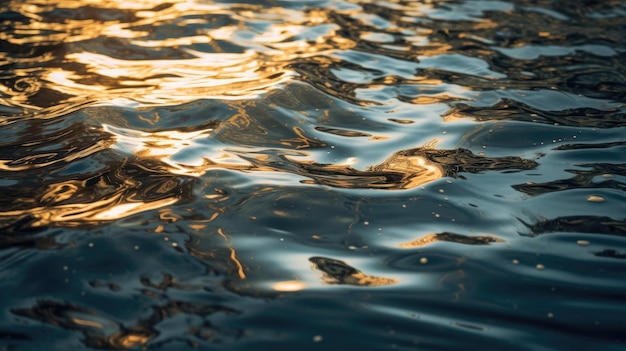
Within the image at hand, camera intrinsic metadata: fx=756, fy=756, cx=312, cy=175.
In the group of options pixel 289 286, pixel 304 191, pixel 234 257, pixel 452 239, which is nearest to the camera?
pixel 289 286

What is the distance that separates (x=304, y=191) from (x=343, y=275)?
1.71ft

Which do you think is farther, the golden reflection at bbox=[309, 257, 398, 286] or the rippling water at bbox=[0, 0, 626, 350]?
the golden reflection at bbox=[309, 257, 398, 286]

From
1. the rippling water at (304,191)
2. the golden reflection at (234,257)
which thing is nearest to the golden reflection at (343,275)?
the rippling water at (304,191)

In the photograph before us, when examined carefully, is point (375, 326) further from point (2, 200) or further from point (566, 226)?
point (2, 200)

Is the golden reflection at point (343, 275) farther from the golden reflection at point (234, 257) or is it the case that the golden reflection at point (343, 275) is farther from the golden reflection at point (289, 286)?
the golden reflection at point (234, 257)

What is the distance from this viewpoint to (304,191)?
8.19ft

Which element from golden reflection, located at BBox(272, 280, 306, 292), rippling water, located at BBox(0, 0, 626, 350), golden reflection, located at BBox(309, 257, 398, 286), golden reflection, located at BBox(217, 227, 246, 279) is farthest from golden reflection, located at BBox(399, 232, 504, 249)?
golden reflection, located at BBox(217, 227, 246, 279)

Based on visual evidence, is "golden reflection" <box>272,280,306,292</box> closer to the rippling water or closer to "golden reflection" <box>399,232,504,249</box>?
the rippling water

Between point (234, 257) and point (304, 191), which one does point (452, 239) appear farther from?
Answer: point (234, 257)

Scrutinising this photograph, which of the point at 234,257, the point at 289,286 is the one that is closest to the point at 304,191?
the point at 234,257

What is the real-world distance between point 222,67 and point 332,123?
0.93 metres

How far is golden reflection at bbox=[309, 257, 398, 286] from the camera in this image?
200cm

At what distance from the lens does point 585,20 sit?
16.7ft

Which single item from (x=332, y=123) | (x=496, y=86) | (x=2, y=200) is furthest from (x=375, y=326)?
(x=496, y=86)
